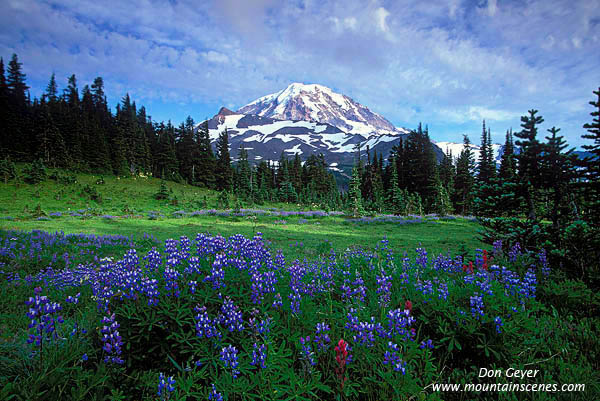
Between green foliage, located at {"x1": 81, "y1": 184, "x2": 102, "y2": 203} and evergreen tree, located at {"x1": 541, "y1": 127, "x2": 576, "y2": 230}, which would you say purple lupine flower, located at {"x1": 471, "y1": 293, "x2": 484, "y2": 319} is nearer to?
evergreen tree, located at {"x1": 541, "y1": 127, "x2": 576, "y2": 230}

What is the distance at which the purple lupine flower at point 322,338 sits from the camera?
255 cm

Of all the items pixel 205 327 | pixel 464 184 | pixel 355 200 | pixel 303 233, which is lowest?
pixel 303 233

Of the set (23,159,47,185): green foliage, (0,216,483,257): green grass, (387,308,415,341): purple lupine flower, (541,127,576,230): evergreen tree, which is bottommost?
(0,216,483,257): green grass

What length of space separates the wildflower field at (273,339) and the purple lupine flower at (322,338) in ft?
0.07

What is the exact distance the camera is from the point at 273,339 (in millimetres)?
2824

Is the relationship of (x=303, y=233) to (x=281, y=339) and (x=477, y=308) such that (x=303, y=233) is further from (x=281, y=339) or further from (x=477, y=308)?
(x=477, y=308)

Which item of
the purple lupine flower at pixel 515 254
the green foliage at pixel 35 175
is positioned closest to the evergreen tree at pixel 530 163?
the purple lupine flower at pixel 515 254

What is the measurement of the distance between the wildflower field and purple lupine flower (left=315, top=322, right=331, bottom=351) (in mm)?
20

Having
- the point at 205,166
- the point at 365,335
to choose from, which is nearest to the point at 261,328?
the point at 365,335

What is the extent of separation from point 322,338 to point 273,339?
0.57 metres

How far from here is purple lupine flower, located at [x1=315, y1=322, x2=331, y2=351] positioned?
2.55 meters

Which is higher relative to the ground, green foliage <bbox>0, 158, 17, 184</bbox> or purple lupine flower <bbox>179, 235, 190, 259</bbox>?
green foliage <bbox>0, 158, 17, 184</bbox>

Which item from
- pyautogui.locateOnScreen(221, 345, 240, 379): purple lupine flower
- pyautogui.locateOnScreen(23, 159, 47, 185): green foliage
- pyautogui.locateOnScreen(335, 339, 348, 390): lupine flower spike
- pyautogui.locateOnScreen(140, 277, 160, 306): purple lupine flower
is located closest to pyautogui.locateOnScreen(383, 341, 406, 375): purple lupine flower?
pyautogui.locateOnScreen(335, 339, 348, 390): lupine flower spike

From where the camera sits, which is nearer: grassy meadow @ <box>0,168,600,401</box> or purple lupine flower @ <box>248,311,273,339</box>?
grassy meadow @ <box>0,168,600,401</box>
